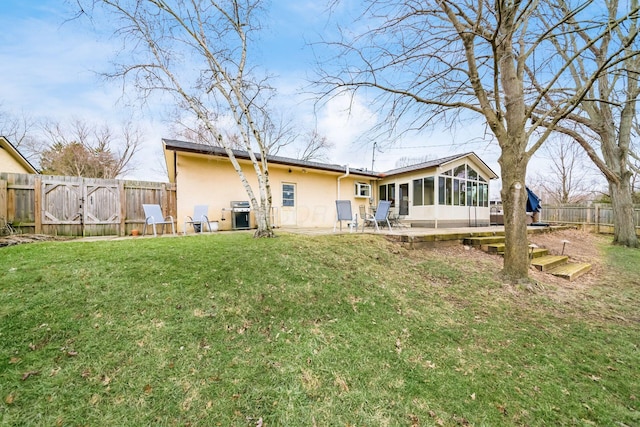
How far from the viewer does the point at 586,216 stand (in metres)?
14.4

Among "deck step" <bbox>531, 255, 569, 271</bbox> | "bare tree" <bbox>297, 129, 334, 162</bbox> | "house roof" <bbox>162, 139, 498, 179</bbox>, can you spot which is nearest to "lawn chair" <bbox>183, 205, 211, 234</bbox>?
"house roof" <bbox>162, 139, 498, 179</bbox>

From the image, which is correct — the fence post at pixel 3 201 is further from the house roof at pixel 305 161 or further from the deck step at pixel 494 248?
the deck step at pixel 494 248

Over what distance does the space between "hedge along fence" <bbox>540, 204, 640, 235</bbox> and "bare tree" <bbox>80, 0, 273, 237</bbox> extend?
58.1 ft

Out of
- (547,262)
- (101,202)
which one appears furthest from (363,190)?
(101,202)

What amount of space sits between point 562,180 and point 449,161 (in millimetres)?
21097

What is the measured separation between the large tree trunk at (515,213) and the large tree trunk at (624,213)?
8.63m

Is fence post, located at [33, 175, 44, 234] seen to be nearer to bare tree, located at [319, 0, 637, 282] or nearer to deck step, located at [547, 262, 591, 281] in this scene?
bare tree, located at [319, 0, 637, 282]

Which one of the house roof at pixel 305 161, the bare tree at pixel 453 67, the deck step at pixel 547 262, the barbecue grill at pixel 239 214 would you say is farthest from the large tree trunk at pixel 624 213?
the barbecue grill at pixel 239 214

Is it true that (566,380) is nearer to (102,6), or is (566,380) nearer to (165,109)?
(165,109)

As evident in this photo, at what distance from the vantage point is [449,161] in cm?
1094

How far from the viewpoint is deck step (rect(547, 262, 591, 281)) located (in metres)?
5.41

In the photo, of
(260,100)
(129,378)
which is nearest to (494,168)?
(260,100)

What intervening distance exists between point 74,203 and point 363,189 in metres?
11.0

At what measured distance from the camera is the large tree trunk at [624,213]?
9172 millimetres
